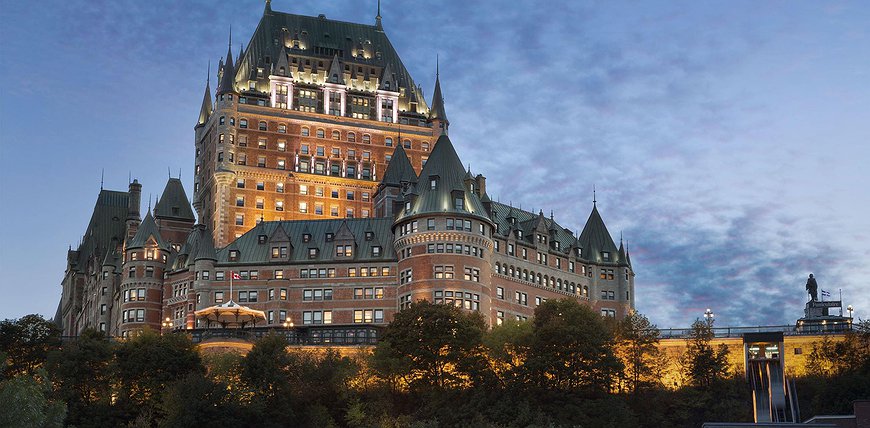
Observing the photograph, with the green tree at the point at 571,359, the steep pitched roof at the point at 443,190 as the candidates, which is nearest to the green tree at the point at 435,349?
the green tree at the point at 571,359

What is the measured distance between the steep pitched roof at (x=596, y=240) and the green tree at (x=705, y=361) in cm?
3677

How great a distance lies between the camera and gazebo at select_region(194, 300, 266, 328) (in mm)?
151375

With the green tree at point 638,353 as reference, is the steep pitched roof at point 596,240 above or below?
above

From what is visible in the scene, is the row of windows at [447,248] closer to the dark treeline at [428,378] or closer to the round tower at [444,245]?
the round tower at [444,245]

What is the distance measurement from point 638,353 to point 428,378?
23.7 m

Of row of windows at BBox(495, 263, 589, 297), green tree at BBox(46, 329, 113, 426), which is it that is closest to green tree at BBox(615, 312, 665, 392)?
row of windows at BBox(495, 263, 589, 297)

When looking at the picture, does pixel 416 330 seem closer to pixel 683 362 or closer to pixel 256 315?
pixel 256 315

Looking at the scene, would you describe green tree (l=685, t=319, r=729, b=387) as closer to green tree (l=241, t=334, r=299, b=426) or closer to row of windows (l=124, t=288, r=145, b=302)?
green tree (l=241, t=334, r=299, b=426)

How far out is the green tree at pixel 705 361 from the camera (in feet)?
492

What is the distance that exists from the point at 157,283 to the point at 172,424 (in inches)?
2194

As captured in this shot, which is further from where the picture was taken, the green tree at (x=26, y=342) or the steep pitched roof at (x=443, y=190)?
the steep pitched roof at (x=443, y=190)

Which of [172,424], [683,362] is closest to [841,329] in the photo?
[683,362]

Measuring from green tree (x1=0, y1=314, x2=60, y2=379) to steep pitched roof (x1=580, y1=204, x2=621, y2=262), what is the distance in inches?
2899

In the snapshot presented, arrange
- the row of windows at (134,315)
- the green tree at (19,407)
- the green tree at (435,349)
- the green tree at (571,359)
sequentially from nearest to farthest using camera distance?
the green tree at (19,407) → the green tree at (571,359) → the green tree at (435,349) → the row of windows at (134,315)
